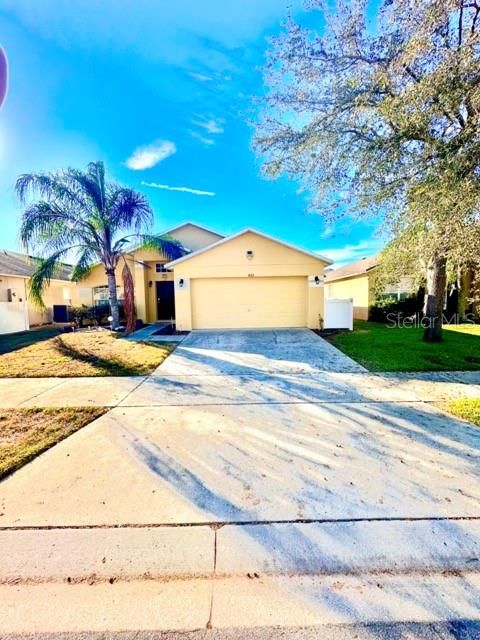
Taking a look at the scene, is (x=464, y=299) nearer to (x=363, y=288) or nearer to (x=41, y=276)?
(x=363, y=288)

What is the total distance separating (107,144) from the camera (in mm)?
12266

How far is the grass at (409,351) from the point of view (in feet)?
25.9

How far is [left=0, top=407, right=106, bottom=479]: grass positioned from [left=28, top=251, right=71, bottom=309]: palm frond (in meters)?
9.49

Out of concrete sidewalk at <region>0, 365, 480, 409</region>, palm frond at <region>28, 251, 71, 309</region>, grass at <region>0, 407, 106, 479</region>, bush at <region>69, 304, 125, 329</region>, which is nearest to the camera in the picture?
grass at <region>0, 407, 106, 479</region>

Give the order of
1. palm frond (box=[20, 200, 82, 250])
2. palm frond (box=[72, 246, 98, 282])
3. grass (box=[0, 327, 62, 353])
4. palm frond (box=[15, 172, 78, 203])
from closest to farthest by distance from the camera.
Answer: grass (box=[0, 327, 62, 353]), palm frond (box=[15, 172, 78, 203]), palm frond (box=[20, 200, 82, 250]), palm frond (box=[72, 246, 98, 282])

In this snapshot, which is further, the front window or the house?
the front window

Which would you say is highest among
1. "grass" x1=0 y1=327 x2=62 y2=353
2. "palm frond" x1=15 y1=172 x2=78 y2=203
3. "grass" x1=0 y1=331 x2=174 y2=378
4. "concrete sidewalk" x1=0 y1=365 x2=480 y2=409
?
"palm frond" x1=15 y1=172 x2=78 y2=203

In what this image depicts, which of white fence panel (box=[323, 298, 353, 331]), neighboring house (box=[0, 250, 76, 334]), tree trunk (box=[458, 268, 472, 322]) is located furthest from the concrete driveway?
tree trunk (box=[458, 268, 472, 322])

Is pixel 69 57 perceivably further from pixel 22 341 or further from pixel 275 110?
pixel 22 341

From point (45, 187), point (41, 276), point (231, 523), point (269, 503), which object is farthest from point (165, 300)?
point (231, 523)

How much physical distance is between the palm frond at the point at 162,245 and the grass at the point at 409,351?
8302 millimetres

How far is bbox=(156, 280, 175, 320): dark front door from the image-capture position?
18.1 meters

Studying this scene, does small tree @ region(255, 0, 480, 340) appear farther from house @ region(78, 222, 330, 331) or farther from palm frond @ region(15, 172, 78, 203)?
palm frond @ region(15, 172, 78, 203)

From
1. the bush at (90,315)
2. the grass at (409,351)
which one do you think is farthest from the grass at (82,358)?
the grass at (409,351)
